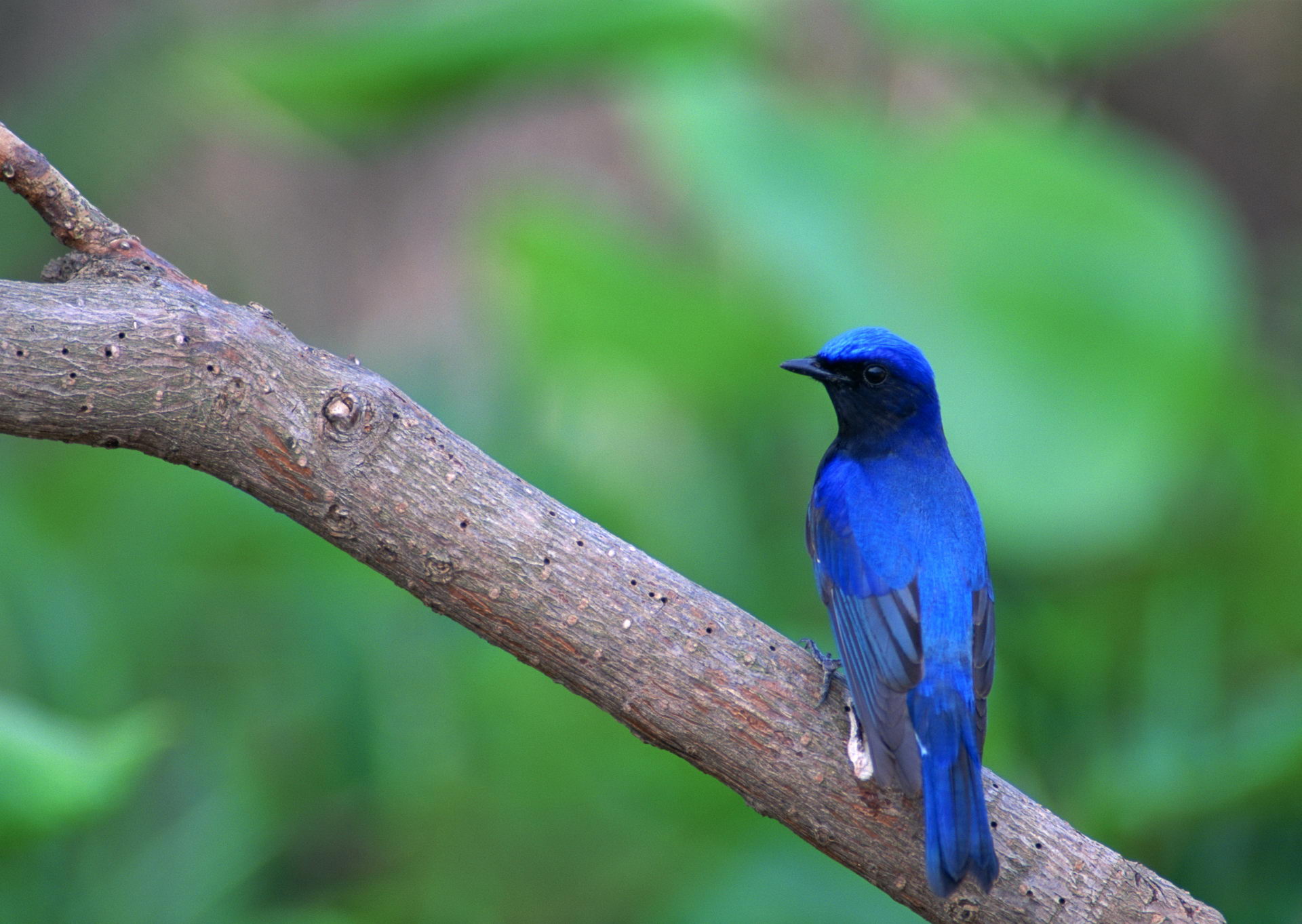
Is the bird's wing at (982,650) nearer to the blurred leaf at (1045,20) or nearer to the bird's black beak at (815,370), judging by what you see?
the bird's black beak at (815,370)

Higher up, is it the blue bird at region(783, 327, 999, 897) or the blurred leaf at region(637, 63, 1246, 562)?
the blurred leaf at region(637, 63, 1246, 562)

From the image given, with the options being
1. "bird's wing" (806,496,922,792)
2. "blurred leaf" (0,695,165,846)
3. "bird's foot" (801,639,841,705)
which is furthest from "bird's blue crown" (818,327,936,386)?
"blurred leaf" (0,695,165,846)

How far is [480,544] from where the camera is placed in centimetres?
174

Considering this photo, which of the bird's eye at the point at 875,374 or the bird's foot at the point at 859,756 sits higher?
the bird's eye at the point at 875,374

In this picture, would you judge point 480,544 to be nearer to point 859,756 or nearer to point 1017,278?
point 859,756

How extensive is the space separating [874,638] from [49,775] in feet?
4.44

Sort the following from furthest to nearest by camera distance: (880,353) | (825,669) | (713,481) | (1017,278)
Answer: (713,481) → (1017,278) → (880,353) → (825,669)

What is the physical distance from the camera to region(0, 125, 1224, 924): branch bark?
167 centimetres

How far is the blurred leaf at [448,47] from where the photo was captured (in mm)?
3934

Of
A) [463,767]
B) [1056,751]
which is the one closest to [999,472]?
[1056,751]

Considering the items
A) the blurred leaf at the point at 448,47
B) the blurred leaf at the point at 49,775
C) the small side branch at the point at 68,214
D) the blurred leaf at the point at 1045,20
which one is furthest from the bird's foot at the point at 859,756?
the blurred leaf at the point at 1045,20

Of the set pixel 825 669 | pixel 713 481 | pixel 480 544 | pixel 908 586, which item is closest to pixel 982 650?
pixel 908 586

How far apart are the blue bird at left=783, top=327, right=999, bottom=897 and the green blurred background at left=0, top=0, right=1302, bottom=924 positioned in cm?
109

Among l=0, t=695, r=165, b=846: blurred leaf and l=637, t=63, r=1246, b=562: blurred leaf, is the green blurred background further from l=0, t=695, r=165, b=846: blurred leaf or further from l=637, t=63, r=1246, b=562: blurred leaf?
Result: l=0, t=695, r=165, b=846: blurred leaf
